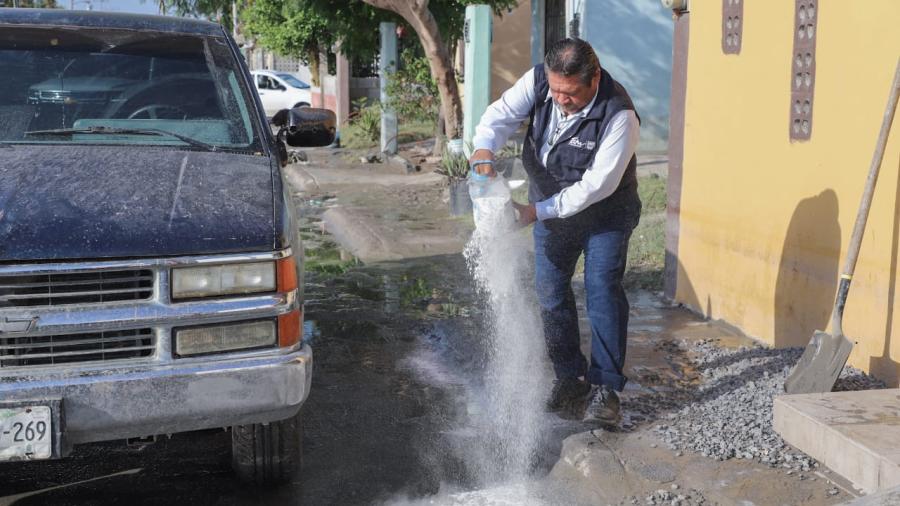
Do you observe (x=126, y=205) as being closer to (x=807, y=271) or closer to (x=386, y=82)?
(x=807, y=271)

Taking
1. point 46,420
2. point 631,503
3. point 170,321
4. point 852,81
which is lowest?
point 631,503

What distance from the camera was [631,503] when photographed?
378 cm

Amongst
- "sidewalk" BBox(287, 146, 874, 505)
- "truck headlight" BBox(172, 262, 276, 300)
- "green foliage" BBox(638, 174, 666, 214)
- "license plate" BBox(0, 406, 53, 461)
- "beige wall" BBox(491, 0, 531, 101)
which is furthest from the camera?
"beige wall" BBox(491, 0, 531, 101)

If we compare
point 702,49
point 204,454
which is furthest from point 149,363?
point 702,49

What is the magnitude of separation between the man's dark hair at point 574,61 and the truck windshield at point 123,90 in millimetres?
1313

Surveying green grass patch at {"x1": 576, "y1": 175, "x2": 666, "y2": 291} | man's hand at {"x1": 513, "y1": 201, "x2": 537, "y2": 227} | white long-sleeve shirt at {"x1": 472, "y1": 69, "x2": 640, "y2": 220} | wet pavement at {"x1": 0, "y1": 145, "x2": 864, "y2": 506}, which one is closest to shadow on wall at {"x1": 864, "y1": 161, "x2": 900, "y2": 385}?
wet pavement at {"x1": 0, "y1": 145, "x2": 864, "y2": 506}

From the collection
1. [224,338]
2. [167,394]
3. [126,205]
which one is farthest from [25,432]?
[126,205]

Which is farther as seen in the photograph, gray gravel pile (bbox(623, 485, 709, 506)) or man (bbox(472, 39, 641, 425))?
man (bbox(472, 39, 641, 425))

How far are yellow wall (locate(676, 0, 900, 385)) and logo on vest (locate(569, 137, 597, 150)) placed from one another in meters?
1.40

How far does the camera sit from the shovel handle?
4.30 m

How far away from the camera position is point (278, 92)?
27734 mm

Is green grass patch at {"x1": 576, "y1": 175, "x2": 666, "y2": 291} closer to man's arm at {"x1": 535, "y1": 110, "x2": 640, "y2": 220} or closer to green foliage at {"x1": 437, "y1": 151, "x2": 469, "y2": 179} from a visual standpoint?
green foliage at {"x1": 437, "y1": 151, "x2": 469, "y2": 179}

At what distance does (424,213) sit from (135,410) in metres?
8.43

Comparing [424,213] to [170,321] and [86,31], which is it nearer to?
[86,31]
